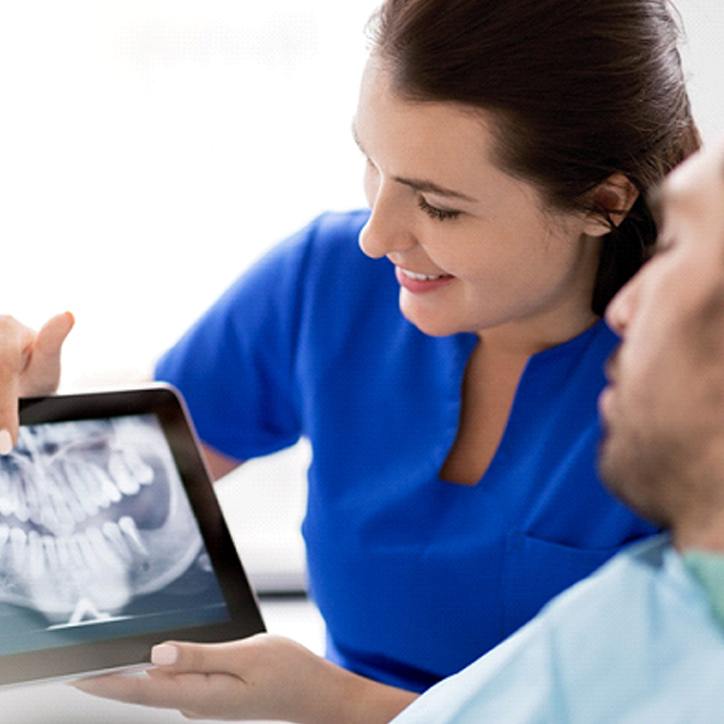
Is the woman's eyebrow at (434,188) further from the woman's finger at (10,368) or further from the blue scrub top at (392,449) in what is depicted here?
the woman's finger at (10,368)

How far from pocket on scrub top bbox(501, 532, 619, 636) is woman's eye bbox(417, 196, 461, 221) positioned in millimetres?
303

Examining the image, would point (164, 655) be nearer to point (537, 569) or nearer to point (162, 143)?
point (537, 569)

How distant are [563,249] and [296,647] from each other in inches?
16.6

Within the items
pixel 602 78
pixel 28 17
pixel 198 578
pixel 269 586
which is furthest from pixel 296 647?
pixel 28 17

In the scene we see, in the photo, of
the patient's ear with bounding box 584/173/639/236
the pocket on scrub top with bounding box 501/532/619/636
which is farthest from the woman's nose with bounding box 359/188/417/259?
the pocket on scrub top with bounding box 501/532/619/636

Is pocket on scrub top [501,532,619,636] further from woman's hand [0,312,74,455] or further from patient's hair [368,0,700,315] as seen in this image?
woman's hand [0,312,74,455]

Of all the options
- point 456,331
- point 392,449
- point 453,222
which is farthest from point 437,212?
point 392,449

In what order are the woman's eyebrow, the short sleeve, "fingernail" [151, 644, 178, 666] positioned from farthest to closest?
the short sleeve < the woman's eyebrow < "fingernail" [151, 644, 178, 666]

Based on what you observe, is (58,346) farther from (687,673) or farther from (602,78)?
(687,673)

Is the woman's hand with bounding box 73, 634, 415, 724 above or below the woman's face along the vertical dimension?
below

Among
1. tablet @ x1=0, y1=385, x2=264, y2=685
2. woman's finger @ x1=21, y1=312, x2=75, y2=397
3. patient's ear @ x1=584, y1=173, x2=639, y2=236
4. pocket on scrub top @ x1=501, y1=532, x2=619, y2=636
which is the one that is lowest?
pocket on scrub top @ x1=501, y1=532, x2=619, y2=636

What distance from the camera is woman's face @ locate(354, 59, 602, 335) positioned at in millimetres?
1153

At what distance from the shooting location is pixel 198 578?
1.16m

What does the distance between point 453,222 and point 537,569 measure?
0.33 meters
